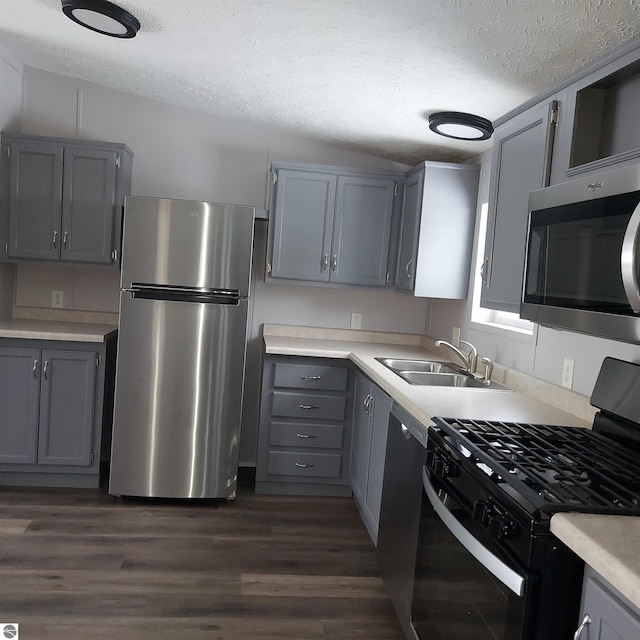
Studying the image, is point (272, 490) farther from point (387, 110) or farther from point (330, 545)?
point (387, 110)

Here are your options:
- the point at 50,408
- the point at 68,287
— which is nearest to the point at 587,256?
the point at 50,408

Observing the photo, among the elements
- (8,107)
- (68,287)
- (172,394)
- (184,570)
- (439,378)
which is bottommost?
Result: (184,570)

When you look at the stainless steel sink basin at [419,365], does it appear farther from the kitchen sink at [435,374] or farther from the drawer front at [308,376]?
the drawer front at [308,376]

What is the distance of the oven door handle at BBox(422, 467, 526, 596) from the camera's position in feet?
4.29

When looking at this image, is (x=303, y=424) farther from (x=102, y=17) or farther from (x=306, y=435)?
(x=102, y=17)

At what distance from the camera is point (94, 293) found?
13.4ft

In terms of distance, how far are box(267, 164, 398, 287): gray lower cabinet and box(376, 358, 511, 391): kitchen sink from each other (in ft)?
2.19

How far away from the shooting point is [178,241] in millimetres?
3416

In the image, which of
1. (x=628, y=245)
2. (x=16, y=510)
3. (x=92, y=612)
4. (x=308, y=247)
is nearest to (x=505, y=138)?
(x=628, y=245)

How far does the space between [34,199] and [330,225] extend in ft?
5.78

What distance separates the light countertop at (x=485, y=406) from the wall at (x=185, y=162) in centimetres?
20

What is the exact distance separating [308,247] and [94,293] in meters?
1.45

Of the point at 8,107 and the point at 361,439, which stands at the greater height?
the point at 8,107

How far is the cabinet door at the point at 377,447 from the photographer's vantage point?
2.87 meters
